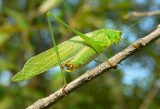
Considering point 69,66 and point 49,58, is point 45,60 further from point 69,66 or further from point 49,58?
point 69,66

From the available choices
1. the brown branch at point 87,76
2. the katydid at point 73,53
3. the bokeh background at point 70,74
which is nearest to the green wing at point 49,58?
the katydid at point 73,53

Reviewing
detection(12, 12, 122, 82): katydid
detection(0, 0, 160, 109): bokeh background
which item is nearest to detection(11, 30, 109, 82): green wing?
detection(12, 12, 122, 82): katydid

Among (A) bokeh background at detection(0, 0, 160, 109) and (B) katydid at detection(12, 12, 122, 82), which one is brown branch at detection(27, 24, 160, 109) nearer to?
(B) katydid at detection(12, 12, 122, 82)

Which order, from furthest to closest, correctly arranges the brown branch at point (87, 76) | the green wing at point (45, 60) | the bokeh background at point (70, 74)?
the bokeh background at point (70, 74) < the green wing at point (45, 60) < the brown branch at point (87, 76)

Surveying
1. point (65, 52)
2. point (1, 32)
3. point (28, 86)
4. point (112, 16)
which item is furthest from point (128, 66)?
point (65, 52)

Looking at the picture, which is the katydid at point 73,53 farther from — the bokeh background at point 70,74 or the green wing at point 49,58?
the bokeh background at point 70,74

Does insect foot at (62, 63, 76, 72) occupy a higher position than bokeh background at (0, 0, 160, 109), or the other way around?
bokeh background at (0, 0, 160, 109)

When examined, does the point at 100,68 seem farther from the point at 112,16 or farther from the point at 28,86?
the point at 112,16

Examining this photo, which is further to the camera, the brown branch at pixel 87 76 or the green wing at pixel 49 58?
the green wing at pixel 49 58

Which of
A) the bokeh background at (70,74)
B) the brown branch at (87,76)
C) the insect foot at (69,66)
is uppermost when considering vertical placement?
the bokeh background at (70,74)
